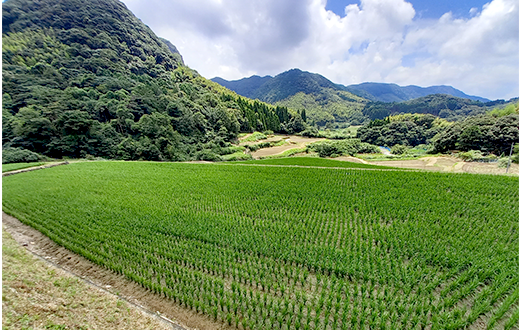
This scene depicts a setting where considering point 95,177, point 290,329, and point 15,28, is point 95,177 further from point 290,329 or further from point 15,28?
point 15,28

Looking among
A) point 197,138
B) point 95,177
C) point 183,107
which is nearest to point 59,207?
point 95,177

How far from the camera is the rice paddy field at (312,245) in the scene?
762cm

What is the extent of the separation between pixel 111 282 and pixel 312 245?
8.76 m

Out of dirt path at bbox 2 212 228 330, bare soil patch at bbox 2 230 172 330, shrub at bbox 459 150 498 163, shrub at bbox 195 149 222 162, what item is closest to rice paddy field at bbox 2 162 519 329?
dirt path at bbox 2 212 228 330

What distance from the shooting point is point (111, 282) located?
8922 mm

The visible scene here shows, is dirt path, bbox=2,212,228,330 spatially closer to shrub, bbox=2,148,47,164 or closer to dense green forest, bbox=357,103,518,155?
shrub, bbox=2,148,47,164

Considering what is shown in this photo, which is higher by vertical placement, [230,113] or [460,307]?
[230,113]

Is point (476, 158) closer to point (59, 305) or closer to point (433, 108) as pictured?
point (59, 305)

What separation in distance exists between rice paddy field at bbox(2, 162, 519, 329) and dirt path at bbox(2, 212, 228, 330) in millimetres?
261

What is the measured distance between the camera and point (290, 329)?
7.25m

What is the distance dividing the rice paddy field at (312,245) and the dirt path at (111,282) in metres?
0.26

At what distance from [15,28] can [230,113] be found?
200 feet

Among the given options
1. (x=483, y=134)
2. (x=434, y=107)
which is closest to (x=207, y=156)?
(x=483, y=134)

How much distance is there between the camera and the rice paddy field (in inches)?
300
